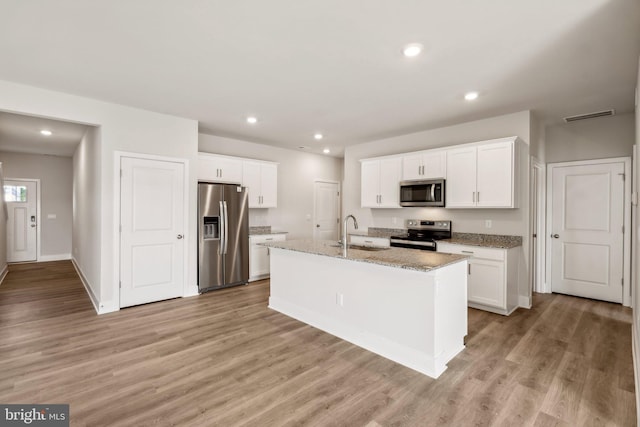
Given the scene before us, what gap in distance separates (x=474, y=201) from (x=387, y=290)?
225 centimetres

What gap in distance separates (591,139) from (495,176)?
5.69ft

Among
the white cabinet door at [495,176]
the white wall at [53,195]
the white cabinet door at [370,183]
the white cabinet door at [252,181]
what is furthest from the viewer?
the white wall at [53,195]

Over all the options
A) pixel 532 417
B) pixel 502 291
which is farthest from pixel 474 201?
pixel 532 417

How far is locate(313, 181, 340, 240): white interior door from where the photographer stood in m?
7.14

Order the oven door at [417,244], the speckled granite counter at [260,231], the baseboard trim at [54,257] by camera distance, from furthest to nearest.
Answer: the baseboard trim at [54,257]
the speckled granite counter at [260,231]
the oven door at [417,244]

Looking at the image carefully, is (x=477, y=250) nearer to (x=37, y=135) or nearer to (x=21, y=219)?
(x=37, y=135)

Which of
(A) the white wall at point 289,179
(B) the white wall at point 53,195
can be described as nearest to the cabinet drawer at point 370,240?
(A) the white wall at point 289,179

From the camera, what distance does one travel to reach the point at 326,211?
7.32 m

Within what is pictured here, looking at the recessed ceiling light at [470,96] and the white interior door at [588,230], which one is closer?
the recessed ceiling light at [470,96]

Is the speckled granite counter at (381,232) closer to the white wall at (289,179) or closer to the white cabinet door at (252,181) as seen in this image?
the white wall at (289,179)

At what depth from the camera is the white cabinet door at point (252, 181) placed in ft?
18.3

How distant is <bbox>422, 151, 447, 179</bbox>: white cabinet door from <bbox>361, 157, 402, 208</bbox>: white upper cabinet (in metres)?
0.43

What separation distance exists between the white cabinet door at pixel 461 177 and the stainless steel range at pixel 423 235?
50cm

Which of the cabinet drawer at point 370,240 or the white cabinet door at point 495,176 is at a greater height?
the white cabinet door at point 495,176
